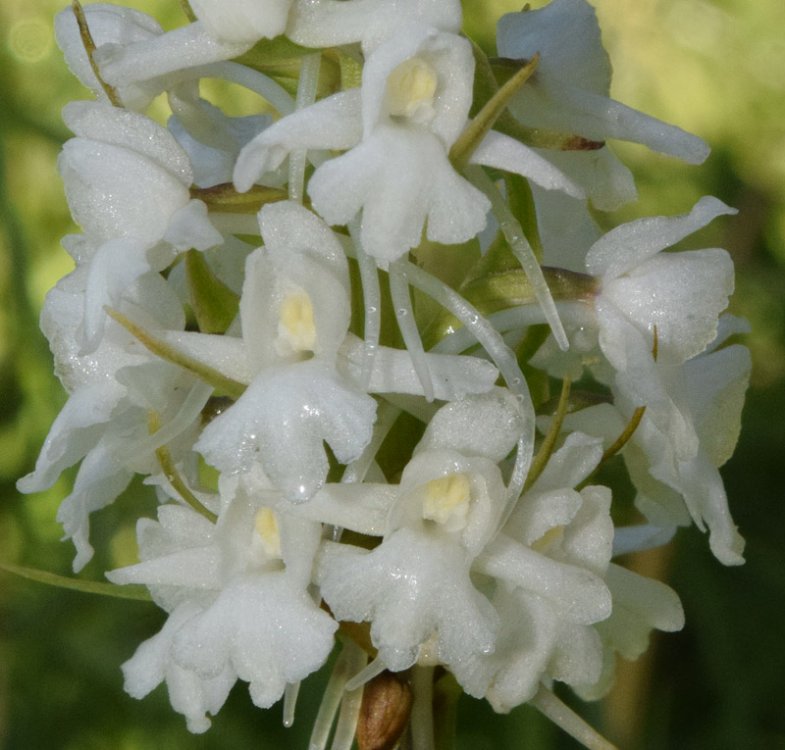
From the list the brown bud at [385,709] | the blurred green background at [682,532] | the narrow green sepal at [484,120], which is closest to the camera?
the narrow green sepal at [484,120]

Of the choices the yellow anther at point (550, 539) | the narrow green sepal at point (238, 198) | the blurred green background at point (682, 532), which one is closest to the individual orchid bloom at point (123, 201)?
the narrow green sepal at point (238, 198)

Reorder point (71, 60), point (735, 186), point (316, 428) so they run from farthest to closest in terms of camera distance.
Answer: point (735, 186) → point (71, 60) → point (316, 428)

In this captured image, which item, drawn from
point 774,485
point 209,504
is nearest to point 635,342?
point 209,504

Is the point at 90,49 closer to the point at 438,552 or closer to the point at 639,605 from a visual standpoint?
the point at 438,552

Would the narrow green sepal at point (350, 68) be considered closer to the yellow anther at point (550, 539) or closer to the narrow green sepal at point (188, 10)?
the narrow green sepal at point (188, 10)

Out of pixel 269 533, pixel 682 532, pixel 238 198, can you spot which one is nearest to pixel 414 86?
pixel 238 198

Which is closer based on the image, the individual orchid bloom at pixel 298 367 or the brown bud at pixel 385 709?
the individual orchid bloom at pixel 298 367

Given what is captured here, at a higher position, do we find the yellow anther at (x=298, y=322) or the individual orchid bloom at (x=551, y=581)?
the yellow anther at (x=298, y=322)

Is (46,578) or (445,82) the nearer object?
(445,82)

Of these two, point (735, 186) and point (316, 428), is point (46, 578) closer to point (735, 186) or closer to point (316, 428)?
point (316, 428)
